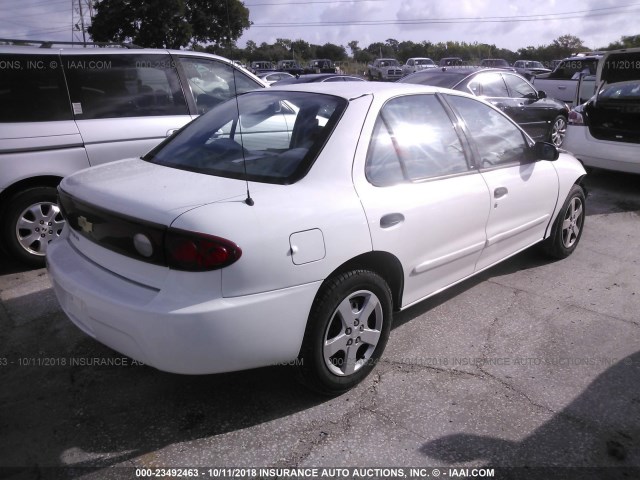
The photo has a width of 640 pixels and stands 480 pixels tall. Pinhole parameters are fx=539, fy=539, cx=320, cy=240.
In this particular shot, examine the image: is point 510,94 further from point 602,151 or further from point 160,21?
point 160,21

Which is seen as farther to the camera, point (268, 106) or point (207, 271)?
point (268, 106)

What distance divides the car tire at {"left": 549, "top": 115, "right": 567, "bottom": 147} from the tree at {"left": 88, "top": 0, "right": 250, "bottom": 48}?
113ft

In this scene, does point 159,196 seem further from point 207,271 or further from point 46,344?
point 46,344

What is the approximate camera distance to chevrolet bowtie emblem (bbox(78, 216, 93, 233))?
262cm

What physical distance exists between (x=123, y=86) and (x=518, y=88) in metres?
6.66

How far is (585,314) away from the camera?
3.82 metres

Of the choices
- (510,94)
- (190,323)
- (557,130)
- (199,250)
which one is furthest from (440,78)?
(190,323)

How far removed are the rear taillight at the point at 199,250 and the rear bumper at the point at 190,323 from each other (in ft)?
0.47

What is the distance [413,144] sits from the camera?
10.4ft

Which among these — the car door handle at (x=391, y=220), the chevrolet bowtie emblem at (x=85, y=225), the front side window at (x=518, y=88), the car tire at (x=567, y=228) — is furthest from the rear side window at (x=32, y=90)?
the front side window at (x=518, y=88)

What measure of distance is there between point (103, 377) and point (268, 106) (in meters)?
1.87

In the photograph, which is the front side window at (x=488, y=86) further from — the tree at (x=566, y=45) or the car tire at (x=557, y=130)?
the tree at (x=566, y=45)

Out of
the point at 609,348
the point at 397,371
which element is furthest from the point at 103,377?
the point at 609,348

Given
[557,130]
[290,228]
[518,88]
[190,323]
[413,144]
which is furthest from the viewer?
[557,130]
